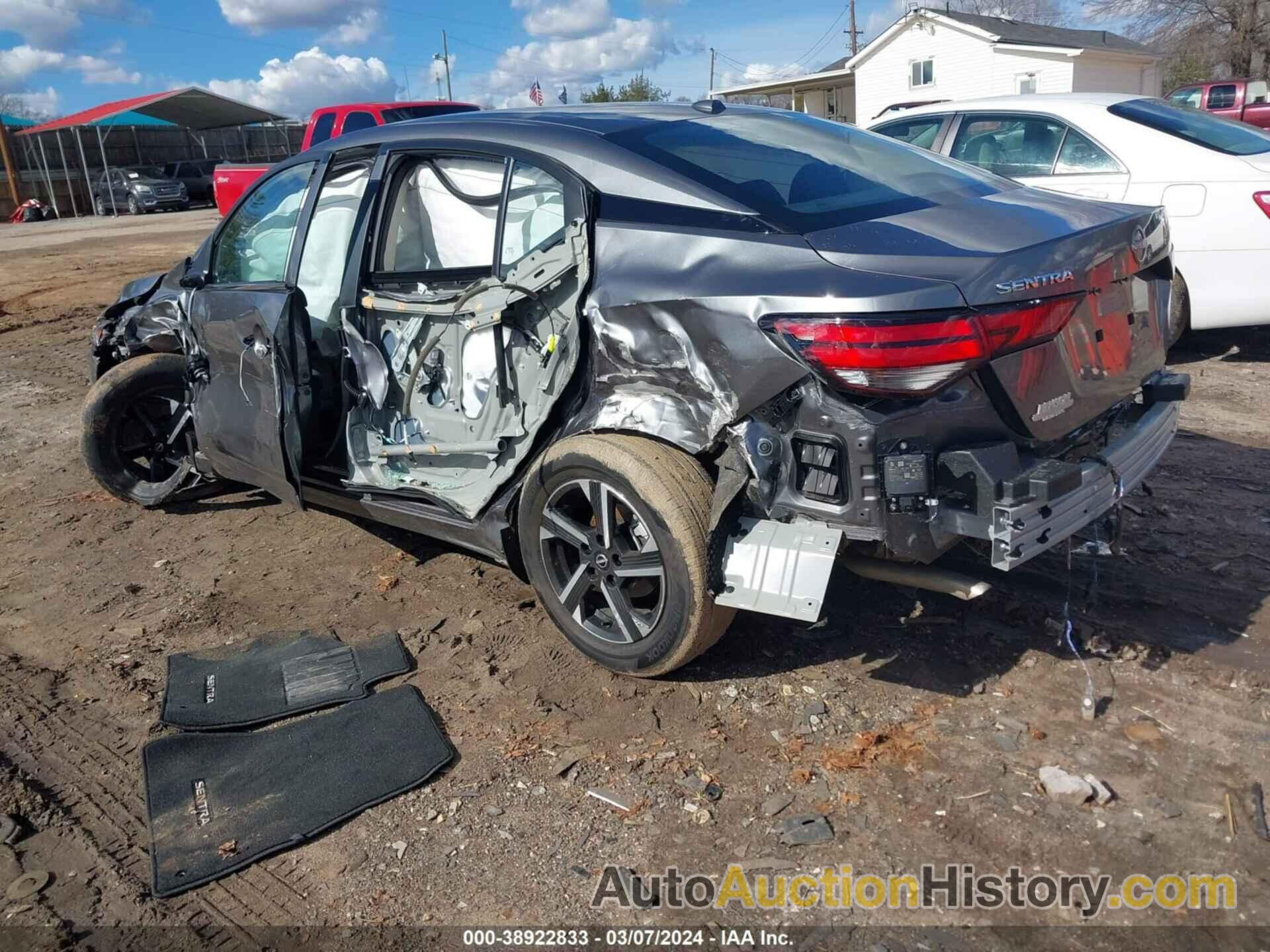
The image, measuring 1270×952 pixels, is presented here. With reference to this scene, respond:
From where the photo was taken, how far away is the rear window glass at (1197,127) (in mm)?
6586

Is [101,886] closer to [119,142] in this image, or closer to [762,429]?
[762,429]

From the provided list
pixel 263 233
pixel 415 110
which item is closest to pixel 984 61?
pixel 415 110

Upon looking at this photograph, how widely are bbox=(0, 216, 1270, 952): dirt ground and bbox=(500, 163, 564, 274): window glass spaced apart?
146cm

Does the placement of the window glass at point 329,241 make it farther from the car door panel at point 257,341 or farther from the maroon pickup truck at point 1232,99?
the maroon pickup truck at point 1232,99

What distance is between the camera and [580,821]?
9.39 ft

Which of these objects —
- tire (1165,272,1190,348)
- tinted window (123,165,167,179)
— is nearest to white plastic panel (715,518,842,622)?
tire (1165,272,1190,348)

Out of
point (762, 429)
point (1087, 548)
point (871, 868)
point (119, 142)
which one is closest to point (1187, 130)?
point (1087, 548)

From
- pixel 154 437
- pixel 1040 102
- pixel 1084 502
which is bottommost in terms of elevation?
pixel 154 437

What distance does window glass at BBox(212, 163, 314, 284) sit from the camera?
4602 millimetres

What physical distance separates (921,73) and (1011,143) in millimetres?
30047

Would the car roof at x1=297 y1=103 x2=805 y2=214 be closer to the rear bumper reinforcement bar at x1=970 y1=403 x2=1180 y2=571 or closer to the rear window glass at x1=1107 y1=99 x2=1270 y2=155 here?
the rear bumper reinforcement bar at x1=970 y1=403 x2=1180 y2=571

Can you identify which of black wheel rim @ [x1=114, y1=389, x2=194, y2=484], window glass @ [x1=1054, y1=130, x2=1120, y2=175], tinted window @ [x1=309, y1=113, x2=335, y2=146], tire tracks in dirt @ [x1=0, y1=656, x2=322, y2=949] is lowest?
tire tracks in dirt @ [x1=0, y1=656, x2=322, y2=949]

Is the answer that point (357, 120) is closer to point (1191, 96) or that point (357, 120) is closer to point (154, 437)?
point (154, 437)

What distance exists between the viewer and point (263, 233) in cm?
479
